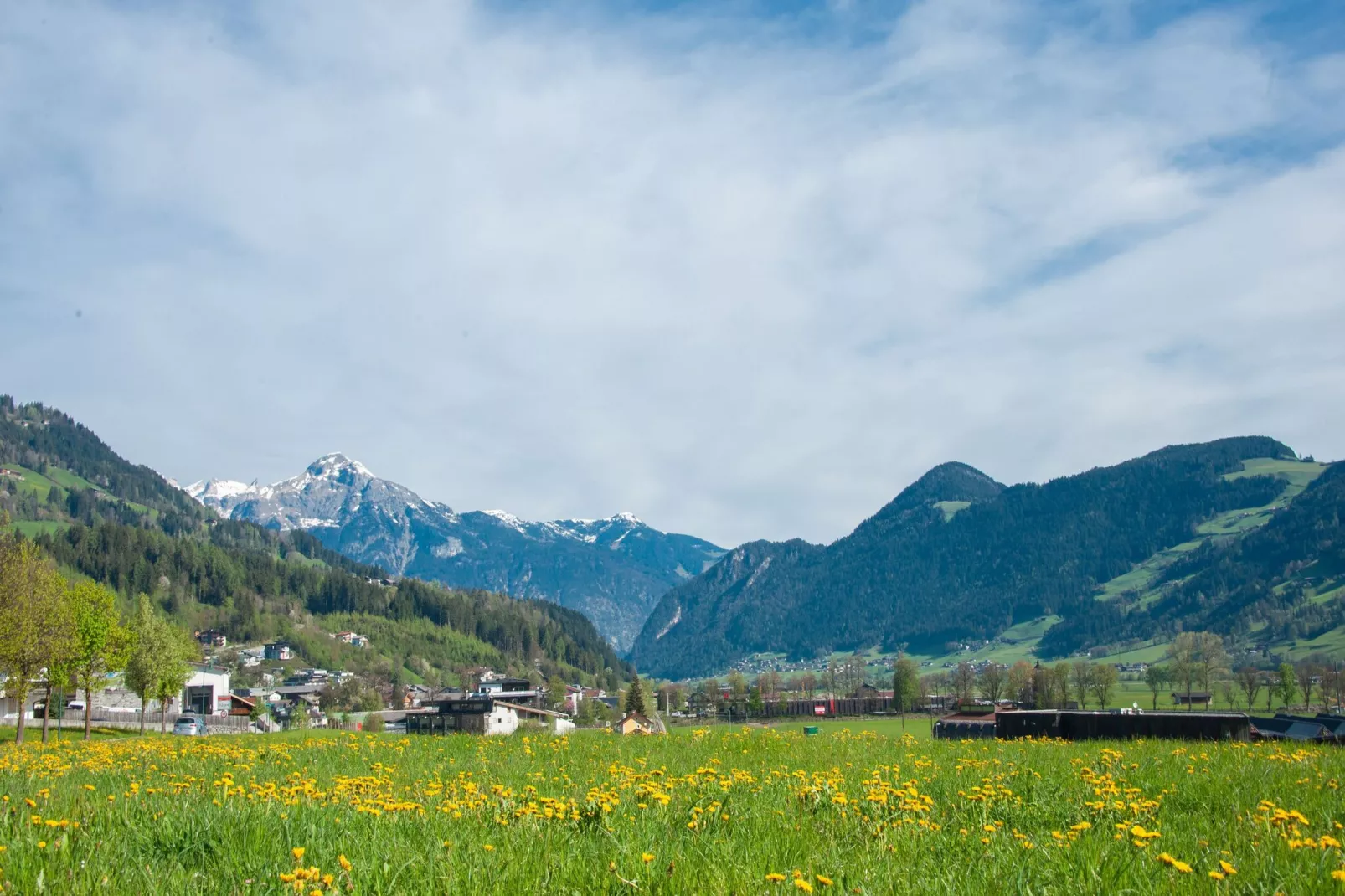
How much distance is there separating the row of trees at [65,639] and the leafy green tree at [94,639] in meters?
0.06

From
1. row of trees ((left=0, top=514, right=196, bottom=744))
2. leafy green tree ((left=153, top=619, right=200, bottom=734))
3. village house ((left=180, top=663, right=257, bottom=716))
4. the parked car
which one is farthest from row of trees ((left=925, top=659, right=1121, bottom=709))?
row of trees ((left=0, top=514, right=196, bottom=744))

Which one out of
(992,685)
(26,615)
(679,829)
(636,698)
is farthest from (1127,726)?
(992,685)

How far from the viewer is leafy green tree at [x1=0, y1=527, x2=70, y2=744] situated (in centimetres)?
4344

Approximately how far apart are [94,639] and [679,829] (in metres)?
61.8

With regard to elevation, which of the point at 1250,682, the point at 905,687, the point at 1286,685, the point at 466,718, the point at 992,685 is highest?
the point at 466,718

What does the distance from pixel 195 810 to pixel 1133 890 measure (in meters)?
7.29

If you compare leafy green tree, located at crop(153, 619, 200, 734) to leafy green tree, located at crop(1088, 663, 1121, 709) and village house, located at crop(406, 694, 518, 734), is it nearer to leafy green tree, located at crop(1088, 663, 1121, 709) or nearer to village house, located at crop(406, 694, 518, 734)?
village house, located at crop(406, 694, 518, 734)

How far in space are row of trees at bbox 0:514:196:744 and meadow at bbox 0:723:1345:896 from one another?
124 ft

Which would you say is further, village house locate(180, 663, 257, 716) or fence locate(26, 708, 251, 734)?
village house locate(180, 663, 257, 716)

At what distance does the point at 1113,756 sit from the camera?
1376 cm

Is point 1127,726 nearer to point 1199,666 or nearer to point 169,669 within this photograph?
point 169,669

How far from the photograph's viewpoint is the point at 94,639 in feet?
187

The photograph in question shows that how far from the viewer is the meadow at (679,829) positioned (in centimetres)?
592

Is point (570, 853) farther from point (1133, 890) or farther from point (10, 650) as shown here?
point (10, 650)
